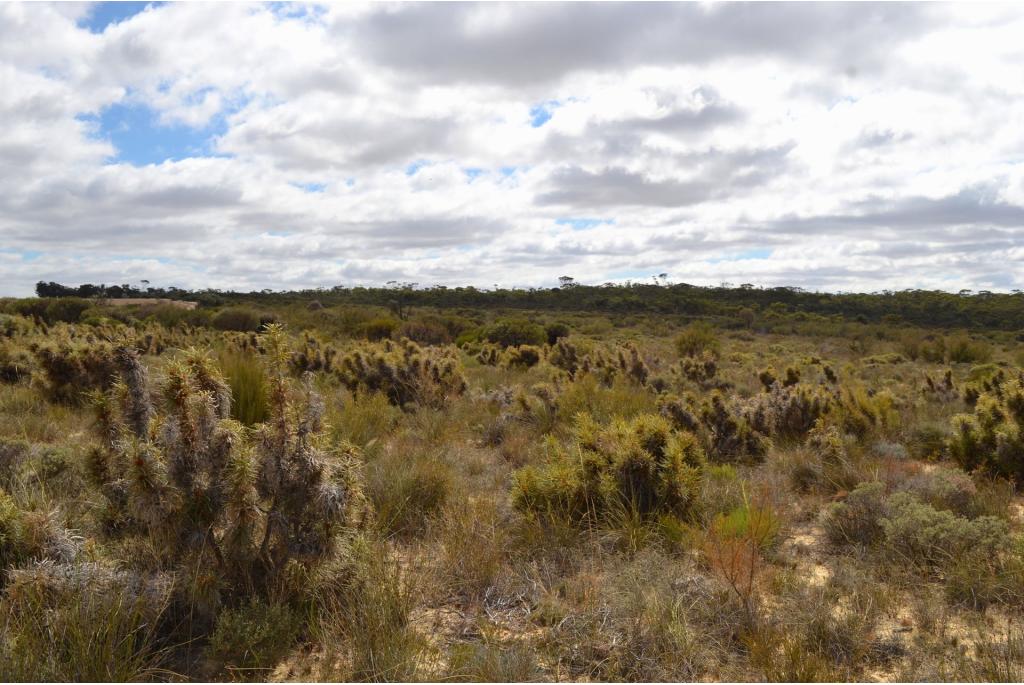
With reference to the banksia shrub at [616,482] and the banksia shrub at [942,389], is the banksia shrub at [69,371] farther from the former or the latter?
the banksia shrub at [942,389]

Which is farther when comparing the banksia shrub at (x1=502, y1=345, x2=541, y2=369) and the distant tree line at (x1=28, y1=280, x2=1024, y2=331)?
the distant tree line at (x1=28, y1=280, x2=1024, y2=331)

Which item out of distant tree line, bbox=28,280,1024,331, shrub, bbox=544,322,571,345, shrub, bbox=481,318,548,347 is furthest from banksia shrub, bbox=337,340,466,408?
distant tree line, bbox=28,280,1024,331

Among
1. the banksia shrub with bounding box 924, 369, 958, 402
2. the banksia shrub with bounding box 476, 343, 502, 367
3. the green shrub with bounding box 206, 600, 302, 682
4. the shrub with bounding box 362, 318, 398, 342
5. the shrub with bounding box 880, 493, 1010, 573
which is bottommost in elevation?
the green shrub with bounding box 206, 600, 302, 682

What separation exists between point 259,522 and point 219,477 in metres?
0.33

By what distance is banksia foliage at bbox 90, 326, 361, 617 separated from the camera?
12.1 ft

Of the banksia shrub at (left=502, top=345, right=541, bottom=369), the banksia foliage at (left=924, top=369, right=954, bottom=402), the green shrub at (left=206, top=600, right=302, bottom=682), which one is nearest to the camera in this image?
the green shrub at (left=206, top=600, right=302, bottom=682)

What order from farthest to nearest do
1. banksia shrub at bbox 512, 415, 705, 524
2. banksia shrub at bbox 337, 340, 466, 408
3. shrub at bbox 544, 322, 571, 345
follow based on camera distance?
shrub at bbox 544, 322, 571, 345
banksia shrub at bbox 337, 340, 466, 408
banksia shrub at bbox 512, 415, 705, 524

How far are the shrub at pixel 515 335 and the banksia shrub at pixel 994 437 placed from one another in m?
16.4

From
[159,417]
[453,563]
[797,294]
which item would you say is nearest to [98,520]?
[159,417]

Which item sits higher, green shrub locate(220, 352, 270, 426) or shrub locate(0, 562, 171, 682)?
green shrub locate(220, 352, 270, 426)

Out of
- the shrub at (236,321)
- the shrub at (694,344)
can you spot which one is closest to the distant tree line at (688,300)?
the shrub at (236,321)

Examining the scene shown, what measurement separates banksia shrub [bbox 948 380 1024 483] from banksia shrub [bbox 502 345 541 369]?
440 inches

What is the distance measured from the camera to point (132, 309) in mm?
35875

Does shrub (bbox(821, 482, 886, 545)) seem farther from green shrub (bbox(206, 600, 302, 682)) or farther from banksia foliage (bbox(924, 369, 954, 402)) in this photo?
banksia foliage (bbox(924, 369, 954, 402))
